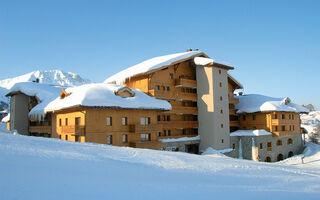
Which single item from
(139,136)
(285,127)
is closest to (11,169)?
(139,136)

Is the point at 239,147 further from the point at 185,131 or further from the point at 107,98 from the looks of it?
the point at 107,98

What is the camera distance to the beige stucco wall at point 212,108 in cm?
3356

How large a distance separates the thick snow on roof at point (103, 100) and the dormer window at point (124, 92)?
1.02 ft

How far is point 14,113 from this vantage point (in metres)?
36.5

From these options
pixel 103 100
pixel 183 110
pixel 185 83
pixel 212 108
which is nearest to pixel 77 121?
pixel 103 100

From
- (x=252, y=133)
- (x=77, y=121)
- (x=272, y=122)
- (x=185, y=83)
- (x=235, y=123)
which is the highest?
(x=185, y=83)

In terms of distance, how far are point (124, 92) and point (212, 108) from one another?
12376 millimetres

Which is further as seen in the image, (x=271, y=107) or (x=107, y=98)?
(x=271, y=107)

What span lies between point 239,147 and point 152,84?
15652mm

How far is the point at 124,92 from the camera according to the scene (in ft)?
88.4

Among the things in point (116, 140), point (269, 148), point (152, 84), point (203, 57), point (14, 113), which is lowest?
point (269, 148)

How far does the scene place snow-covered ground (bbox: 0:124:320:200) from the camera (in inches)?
259

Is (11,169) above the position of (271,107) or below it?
below

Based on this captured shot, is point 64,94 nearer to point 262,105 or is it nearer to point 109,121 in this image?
point 109,121
